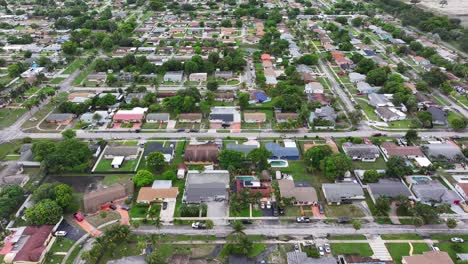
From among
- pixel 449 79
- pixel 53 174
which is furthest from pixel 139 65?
pixel 449 79

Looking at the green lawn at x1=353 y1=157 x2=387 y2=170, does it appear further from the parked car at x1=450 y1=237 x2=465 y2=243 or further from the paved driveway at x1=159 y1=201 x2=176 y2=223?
the paved driveway at x1=159 y1=201 x2=176 y2=223

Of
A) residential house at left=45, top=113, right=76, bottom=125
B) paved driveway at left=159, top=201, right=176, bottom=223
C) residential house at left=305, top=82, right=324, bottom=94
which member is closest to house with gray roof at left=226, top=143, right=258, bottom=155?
paved driveway at left=159, top=201, right=176, bottom=223

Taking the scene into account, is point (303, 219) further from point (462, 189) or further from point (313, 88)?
point (313, 88)

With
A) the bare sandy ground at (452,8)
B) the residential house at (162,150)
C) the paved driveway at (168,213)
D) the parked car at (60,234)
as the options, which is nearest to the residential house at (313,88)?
the residential house at (162,150)

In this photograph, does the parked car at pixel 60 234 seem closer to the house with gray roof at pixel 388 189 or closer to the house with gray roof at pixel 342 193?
the house with gray roof at pixel 342 193

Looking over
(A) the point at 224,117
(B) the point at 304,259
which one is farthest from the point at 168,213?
(A) the point at 224,117
